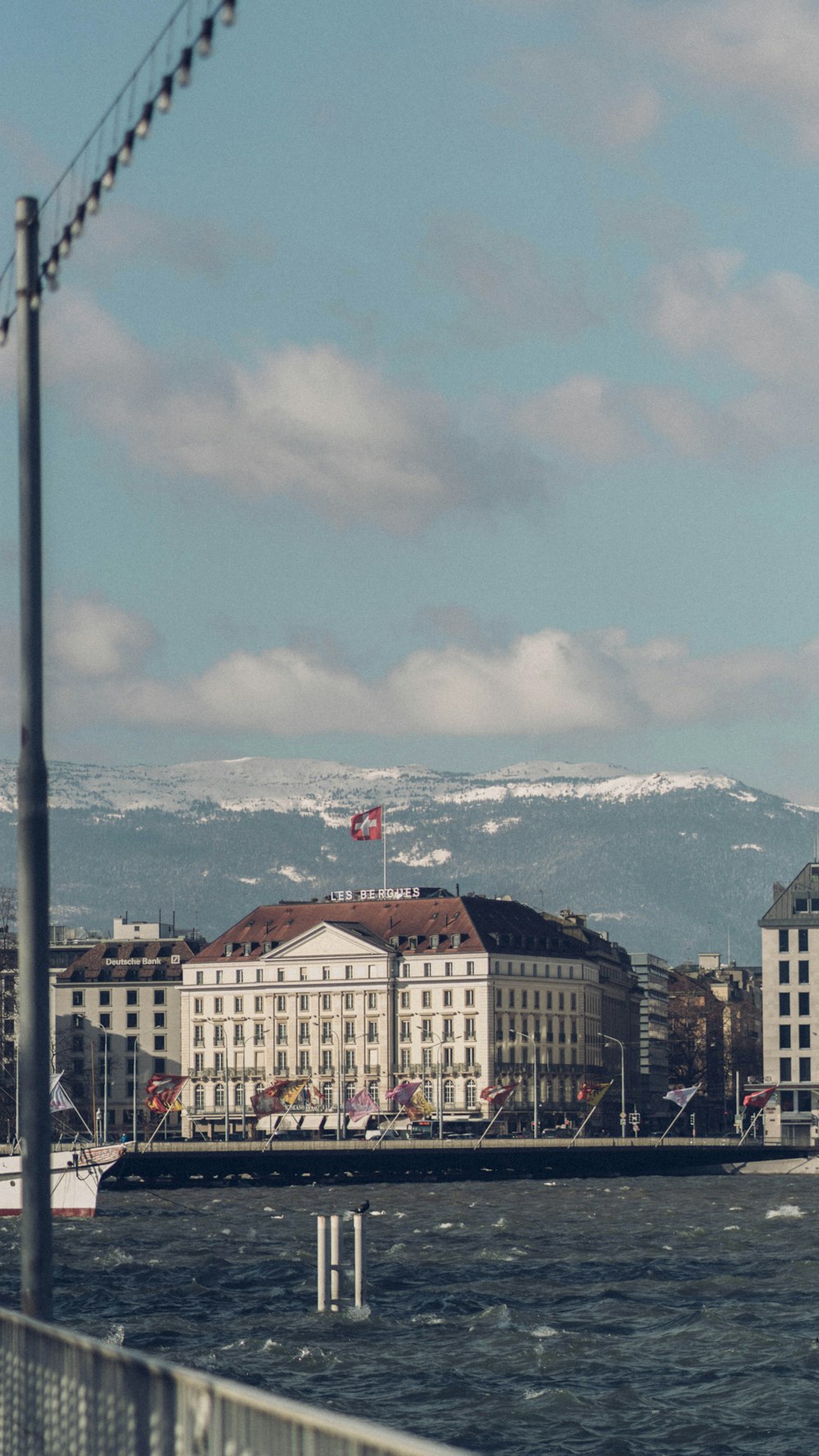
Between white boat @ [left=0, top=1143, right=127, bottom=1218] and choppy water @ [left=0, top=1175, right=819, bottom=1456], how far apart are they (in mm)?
5445

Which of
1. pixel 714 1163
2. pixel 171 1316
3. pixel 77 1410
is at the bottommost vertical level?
pixel 714 1163

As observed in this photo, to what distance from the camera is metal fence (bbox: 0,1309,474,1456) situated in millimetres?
13516

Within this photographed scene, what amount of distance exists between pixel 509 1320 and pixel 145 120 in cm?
4528

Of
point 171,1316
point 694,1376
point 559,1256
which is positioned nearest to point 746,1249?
point 559,1256

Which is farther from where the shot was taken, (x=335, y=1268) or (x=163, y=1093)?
(x=163, y=1093)

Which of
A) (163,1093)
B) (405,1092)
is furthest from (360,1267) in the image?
(405,1092)

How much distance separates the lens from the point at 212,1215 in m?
122

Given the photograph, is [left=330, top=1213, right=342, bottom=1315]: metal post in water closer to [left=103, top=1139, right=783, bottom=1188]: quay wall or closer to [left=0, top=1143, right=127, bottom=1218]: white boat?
[left=0, top=1143, right=127, bottom=1218]: white boat

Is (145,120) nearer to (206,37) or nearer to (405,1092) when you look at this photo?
(206,37)

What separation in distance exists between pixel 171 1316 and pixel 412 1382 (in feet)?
49.6

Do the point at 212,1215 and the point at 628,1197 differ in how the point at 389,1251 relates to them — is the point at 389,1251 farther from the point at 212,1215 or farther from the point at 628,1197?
the point at 628,1197

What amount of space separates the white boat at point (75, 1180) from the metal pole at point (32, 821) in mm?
96749

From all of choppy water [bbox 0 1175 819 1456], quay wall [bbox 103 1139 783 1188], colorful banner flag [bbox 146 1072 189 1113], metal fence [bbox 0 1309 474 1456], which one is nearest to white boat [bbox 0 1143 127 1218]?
choppy water [bbox 0 1175 819 1456]

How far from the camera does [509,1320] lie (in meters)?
60.4
